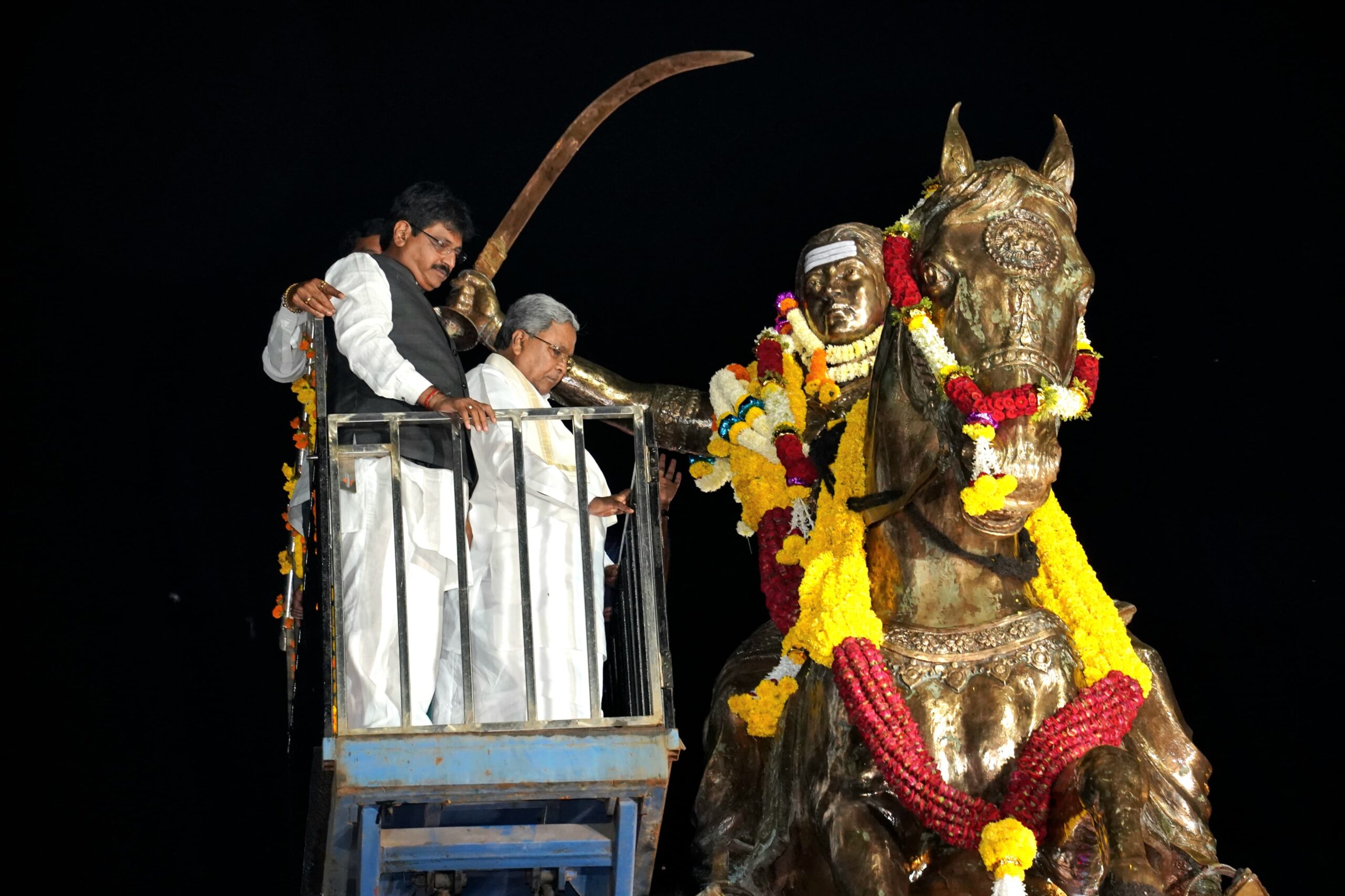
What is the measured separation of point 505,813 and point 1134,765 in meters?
1.67

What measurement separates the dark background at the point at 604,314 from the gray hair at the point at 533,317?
137 centimetres

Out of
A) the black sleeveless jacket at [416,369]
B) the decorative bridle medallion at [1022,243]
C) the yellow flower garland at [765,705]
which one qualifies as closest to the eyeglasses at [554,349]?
the black sleeveless jacket at [416,369]

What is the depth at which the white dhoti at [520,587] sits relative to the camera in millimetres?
5371

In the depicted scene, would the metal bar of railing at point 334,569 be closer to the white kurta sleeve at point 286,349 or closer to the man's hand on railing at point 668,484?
the white kurta sleeve at point 286,349

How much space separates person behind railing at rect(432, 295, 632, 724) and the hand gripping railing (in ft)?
0.28

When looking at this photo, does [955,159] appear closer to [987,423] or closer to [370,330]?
[987,423]

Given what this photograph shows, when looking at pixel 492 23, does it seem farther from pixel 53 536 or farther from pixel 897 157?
pixel 53 536

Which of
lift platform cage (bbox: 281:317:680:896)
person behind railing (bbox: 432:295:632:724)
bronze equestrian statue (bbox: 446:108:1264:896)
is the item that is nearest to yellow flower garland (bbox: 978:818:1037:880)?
bronze equestrian statue (bbox: 446:108:1264:896)

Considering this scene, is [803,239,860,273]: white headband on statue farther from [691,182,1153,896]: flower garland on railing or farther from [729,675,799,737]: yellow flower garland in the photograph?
[729,675,799,737]: yellow flower garland

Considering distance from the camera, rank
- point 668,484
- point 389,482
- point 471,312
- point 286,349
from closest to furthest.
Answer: point 389,482 → point 286,349 → point 668,484 → point 471,312

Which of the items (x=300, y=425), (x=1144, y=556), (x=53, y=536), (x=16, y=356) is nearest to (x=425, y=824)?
(x=300, y=425)

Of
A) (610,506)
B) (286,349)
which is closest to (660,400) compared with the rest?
(610,506)

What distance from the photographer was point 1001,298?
473 cm

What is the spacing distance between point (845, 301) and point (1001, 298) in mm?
1393
